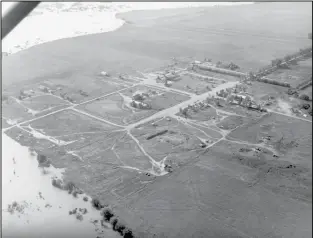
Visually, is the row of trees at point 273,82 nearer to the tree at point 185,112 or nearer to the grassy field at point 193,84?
the grassy field at point 193,84

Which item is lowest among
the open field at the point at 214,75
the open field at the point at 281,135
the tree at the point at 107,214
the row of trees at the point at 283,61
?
the tree at the point at 107,214

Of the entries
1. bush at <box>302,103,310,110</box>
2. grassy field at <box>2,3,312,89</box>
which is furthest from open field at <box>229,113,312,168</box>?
grassy field at <box>2,3,312,89</box>

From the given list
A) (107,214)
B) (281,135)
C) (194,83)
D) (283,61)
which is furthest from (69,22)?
(107,214)

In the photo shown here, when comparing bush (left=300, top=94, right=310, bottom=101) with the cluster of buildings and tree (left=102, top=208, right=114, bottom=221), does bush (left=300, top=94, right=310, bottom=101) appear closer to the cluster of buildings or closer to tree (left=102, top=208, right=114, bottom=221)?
the cluster of buildings

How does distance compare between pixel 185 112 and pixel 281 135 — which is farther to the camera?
pixel 185 112

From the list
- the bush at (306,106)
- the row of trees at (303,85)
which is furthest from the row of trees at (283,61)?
the bush at (306,106)

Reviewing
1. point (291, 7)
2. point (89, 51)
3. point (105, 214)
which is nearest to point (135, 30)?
point (89, 51)

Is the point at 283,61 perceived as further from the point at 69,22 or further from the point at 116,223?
the point at 69,22
